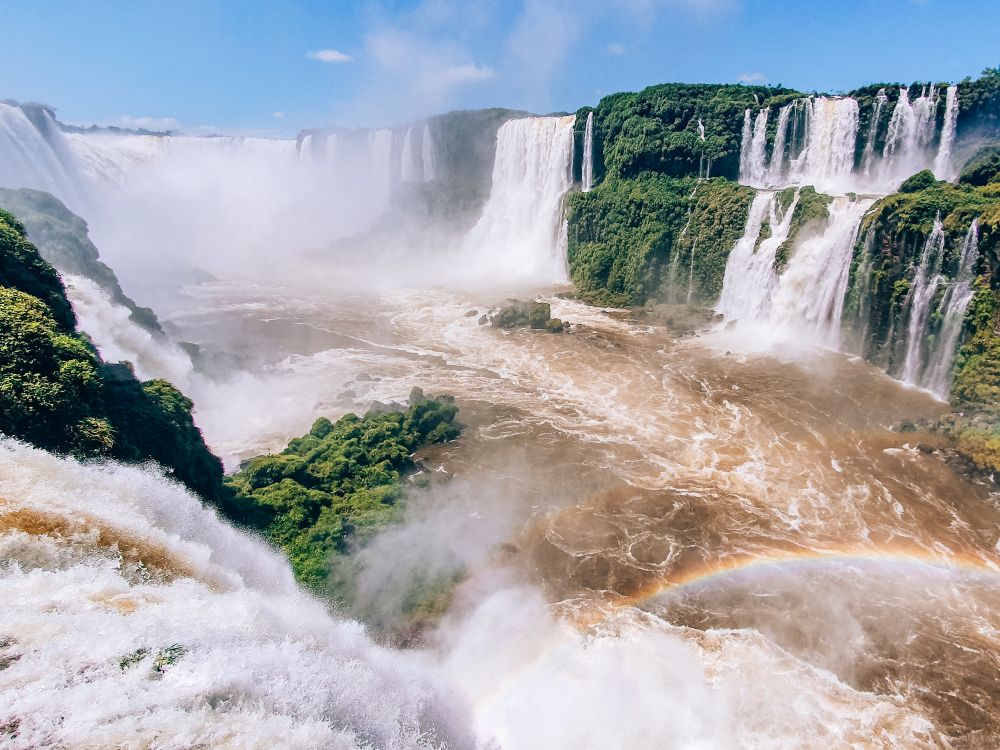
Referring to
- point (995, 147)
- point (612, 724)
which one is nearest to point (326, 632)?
point (612, 724)

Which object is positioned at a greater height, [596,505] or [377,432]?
[377,432]

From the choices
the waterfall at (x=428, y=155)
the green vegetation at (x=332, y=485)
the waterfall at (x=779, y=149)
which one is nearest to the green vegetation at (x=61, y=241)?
the green vegetation at (x=332, y=485)

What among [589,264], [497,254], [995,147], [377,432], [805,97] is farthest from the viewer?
[497,254]

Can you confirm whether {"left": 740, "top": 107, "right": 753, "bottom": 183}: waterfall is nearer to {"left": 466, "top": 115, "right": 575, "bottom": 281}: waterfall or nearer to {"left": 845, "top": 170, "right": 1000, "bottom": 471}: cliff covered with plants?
{"left": 466, "top": 115, "right": 575, "bottom": 281}: waterfall

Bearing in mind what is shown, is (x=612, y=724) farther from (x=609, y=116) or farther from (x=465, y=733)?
(x=609, y=116)

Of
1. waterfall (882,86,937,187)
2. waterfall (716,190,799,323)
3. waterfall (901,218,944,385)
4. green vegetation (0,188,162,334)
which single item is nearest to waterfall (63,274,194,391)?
green vegetation (0,188,162,334)

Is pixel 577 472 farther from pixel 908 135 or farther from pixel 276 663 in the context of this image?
pixel 908 135

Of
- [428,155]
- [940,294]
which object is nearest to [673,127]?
[940,294]
